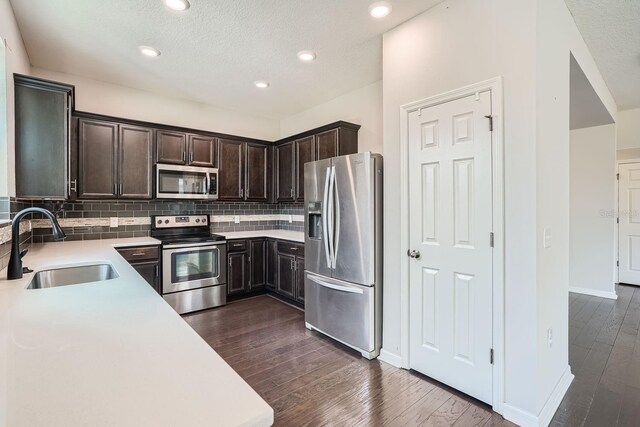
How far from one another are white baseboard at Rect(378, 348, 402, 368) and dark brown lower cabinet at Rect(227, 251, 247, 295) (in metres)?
2.22

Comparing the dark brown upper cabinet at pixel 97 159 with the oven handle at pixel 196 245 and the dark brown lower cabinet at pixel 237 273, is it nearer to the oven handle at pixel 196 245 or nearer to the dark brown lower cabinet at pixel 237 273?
the oven handle at pixel 196 245

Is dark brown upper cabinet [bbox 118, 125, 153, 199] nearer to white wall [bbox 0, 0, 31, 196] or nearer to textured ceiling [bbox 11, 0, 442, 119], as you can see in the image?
textured ceiling [bbox 11, 0, 442, 119]

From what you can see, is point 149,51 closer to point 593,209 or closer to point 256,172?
point 256,172

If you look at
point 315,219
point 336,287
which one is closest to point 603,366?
point 336,287

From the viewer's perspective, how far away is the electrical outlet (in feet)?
6.33

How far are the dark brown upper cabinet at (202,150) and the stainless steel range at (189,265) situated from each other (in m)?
0.79

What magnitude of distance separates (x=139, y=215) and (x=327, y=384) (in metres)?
3.16

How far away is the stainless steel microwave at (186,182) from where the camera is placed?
3781 millimetres

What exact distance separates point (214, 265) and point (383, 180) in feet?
8.11

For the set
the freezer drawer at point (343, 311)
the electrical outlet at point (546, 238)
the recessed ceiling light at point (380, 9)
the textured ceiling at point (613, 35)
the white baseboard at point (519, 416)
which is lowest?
the white baseboard at point (519, 416)

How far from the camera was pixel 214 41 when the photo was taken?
109 inches

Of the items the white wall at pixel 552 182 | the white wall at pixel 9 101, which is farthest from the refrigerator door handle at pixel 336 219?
the white wall at pixel 9 101

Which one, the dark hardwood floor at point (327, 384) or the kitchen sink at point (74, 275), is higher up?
the kitchen sink at point (74, 275)

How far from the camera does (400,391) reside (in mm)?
2205
